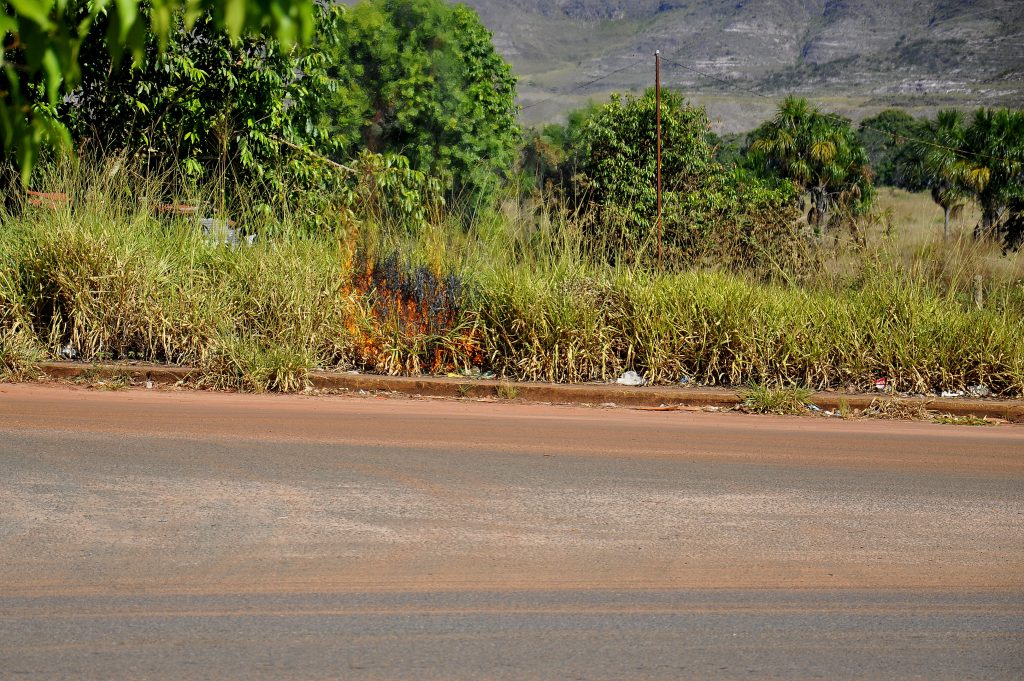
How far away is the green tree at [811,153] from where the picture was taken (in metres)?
52.4

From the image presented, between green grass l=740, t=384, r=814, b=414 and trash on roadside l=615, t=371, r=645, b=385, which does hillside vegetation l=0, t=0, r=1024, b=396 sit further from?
green grass l=740, t=384, r=814, b=414

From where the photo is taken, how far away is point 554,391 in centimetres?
1090

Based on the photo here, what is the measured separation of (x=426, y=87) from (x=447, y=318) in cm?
5637

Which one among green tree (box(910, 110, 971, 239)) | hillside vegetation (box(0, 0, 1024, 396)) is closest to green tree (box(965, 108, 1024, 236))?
green tree (box(910, 110, 971, 239))

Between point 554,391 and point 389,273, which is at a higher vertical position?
point 389,273

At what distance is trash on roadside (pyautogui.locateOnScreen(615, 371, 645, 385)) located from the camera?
446 inches

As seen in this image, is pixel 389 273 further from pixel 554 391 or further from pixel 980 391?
pixel 980 391

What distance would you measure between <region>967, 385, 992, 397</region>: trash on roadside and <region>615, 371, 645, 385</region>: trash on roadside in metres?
3.15

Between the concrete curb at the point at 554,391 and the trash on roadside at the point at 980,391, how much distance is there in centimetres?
38

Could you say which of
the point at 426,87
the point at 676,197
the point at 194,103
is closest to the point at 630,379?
the point at 194,103

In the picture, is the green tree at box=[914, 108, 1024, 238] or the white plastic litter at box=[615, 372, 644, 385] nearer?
the white plastic litter at box=[615, 372, 644, 385]

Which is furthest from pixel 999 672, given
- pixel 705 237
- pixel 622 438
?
pixel 705 237

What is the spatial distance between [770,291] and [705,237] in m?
4.03

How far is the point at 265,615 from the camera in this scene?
15.2 feet
